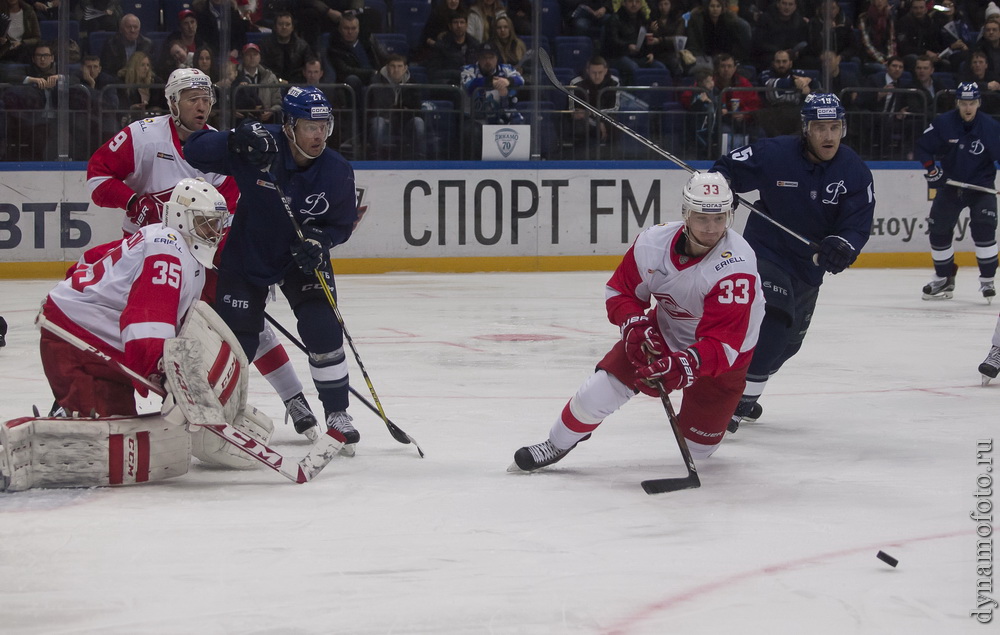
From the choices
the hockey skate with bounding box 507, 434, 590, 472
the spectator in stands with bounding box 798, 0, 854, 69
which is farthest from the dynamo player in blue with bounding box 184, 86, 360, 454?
the spectator in stands with bounding box 798, 0, 854, 69

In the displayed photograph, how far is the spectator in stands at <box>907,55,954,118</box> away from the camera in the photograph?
10773 mm

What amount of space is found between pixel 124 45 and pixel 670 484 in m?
Answer: 6.98

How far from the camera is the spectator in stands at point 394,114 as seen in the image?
972 cm

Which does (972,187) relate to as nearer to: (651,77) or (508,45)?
(651,77)

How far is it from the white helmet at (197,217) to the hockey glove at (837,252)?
2.02m

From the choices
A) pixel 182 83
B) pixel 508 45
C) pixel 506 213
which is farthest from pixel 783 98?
pixel 182 83

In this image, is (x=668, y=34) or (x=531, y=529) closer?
(x=531, y=529)

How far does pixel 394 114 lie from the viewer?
32.1ft

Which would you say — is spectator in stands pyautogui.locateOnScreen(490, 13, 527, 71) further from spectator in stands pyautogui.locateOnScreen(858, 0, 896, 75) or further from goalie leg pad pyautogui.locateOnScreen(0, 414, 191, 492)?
goalie leg pad pyautogui.locateOnScreen(0, 414, 191, 492)

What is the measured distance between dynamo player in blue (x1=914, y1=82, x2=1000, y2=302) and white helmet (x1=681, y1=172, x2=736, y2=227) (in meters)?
5.42

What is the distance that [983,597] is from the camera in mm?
2525

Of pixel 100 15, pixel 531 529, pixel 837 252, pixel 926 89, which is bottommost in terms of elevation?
pixel 531 529

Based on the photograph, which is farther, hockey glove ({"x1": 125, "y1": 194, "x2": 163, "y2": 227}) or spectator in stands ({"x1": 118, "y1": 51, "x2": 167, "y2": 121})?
spectator in stands ({"x1": 118, "y1": 51, "x2": 167, "y2": 121})

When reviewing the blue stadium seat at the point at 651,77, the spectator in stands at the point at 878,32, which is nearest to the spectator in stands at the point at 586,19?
the blue stadium seat at the point at 651,77
